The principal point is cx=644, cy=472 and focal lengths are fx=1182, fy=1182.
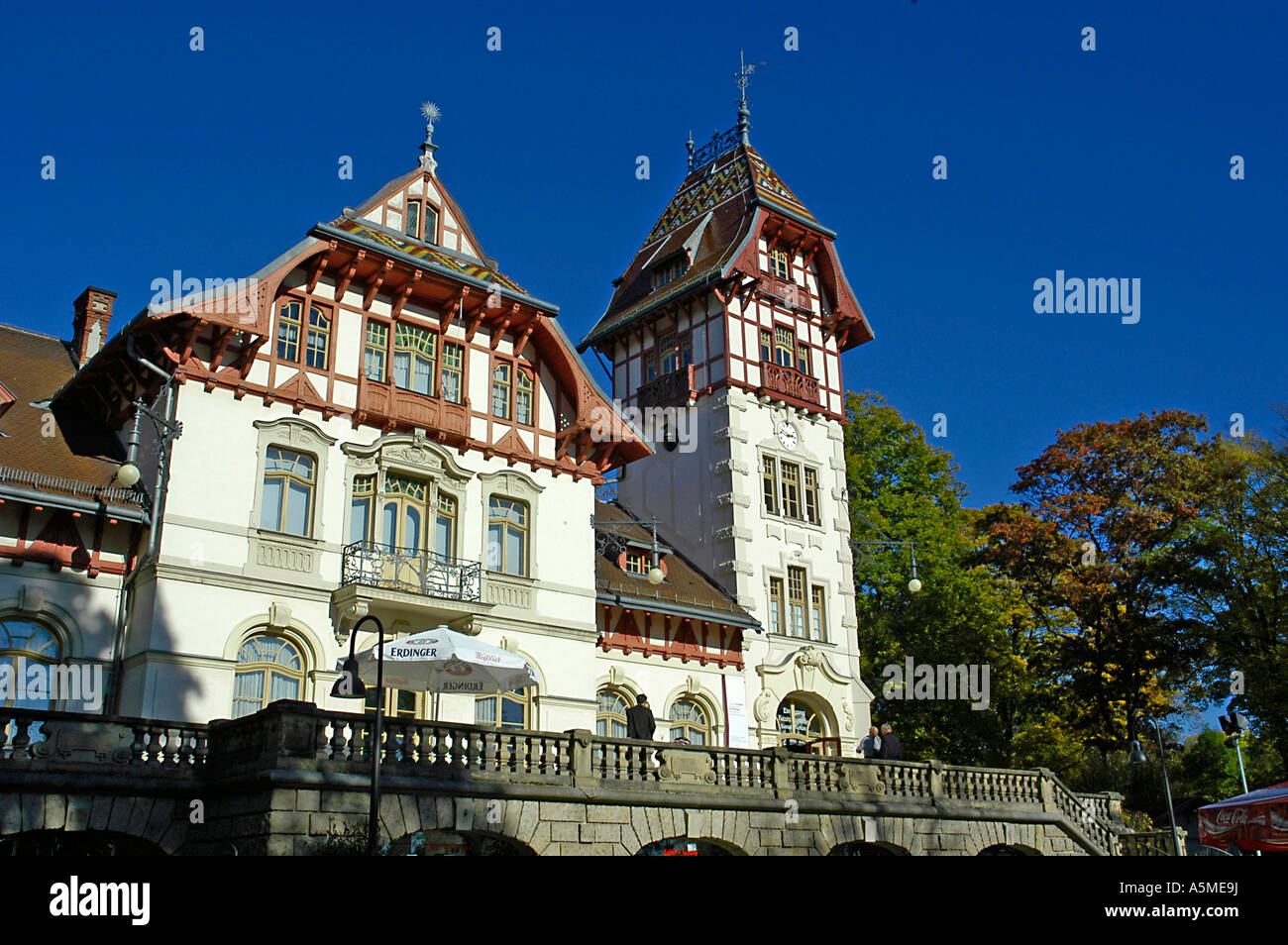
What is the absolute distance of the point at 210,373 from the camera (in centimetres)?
2123

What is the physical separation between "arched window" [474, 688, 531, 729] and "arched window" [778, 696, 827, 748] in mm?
8415

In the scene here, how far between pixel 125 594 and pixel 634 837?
980cm

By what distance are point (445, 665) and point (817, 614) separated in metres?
16.6

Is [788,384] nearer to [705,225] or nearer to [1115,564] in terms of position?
[705,225]

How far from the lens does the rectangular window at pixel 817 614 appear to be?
104 feet

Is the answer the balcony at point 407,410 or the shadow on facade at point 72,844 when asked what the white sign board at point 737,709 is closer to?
the balcony at point 407,410

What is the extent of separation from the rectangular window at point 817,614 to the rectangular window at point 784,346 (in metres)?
6.66

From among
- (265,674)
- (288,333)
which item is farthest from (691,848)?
(288,333)

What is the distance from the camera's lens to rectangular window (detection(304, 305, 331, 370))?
906 inches

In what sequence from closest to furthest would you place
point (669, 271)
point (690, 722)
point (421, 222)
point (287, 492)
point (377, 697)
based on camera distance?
point (377, 697)
point (287, 492)
point (421, 222)
point (690, 722)
point (669, 271)

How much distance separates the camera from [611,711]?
26.6 m

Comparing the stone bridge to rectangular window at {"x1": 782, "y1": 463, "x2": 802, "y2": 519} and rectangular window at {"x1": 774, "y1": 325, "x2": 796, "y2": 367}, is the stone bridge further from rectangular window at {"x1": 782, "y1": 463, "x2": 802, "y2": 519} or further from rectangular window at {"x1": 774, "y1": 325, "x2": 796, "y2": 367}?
rectangular window at {"x1": 774, "y1": 325, "x2": 796, "y2": 367}
